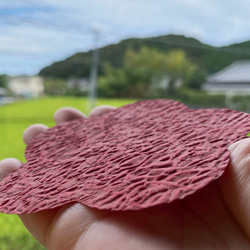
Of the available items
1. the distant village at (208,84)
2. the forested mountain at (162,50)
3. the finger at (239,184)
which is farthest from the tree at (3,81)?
the finger at (239,184)

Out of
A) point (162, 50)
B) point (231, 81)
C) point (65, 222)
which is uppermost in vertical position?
point (162, 50)

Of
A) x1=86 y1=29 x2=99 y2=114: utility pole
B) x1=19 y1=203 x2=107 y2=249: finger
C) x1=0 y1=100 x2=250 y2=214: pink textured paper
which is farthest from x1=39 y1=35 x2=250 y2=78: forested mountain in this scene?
x1=19 y1=203 x2=107 y2=249: finger

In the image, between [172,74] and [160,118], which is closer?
[160,118]

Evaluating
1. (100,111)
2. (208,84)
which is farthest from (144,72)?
(100,111)

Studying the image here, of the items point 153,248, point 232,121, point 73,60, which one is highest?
point 73,60

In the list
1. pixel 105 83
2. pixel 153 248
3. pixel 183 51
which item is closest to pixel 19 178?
pixel 153 248

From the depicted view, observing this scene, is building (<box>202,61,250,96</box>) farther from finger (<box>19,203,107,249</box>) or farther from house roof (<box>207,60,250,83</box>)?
finger (<box>19,203,107,249</box>)

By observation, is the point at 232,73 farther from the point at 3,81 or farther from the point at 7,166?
the point at 7,166

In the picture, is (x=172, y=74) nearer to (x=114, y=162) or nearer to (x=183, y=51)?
(x=183, y=51)
